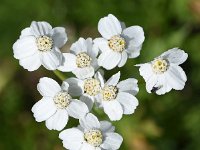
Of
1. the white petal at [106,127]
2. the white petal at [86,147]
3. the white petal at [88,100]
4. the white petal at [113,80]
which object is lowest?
the white petal at [86,147]

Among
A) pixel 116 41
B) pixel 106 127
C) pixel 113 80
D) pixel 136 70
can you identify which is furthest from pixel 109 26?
pixel 136 70

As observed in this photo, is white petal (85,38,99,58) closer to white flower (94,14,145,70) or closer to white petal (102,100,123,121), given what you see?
white flower (94,14,145,70)

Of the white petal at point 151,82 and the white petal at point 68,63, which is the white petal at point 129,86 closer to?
the white petal at point 151,82

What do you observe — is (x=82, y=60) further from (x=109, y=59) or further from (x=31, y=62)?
(x=31, y=62)

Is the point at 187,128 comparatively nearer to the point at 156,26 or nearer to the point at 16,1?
the point at 156,26

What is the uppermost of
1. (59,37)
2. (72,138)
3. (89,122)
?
(59,37)

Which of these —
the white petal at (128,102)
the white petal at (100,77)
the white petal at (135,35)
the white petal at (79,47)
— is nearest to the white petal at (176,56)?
the white petal at (135,35)

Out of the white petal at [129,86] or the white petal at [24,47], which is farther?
the white petal at [24,47]
